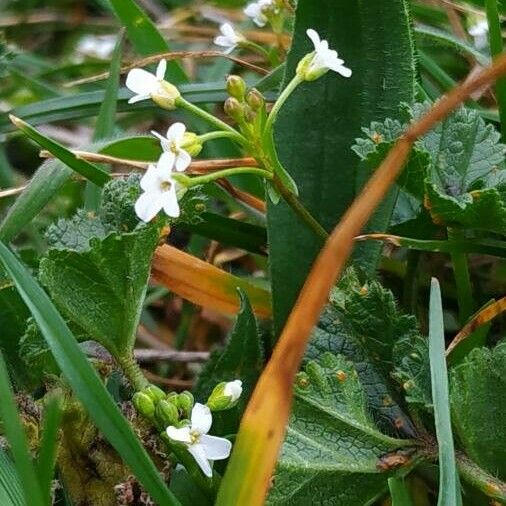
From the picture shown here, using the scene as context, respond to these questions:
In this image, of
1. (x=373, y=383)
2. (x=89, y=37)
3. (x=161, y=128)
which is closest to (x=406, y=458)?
(x=373, y=383)

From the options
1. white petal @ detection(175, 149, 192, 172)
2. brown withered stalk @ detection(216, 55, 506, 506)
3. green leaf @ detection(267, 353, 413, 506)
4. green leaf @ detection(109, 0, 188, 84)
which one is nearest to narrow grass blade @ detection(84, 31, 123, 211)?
green leaf @ detection(109, 0, 188, 84)

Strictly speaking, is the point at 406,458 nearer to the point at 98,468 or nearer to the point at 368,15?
the point at 98,468

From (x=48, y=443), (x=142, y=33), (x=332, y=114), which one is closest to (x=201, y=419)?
(x=48, y=443)

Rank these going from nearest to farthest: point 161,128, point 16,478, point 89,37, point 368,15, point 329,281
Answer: point 329,281
point 16,478
point 368,15
point 161,128
point 89,37

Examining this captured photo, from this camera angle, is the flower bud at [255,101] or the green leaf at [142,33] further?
the green leaf at [142,33]

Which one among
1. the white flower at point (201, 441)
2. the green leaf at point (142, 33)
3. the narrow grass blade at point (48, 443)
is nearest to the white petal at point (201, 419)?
the white flower at point (201, 441)

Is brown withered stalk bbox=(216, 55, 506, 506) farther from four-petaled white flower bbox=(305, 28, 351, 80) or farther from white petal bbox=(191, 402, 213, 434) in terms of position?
four-petaled white flower bbox=(305, 28, 351, 80)

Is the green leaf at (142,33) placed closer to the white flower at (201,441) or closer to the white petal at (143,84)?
the white petal at (143,84)

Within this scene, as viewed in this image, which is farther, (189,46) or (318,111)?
(189,46)
